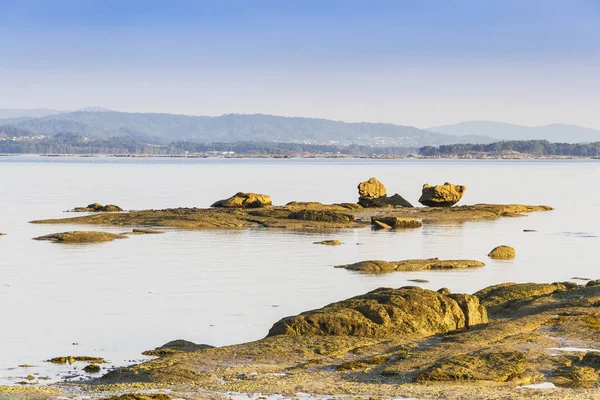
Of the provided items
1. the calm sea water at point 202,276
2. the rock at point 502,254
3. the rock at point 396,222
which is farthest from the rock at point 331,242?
the rock at point 396,222

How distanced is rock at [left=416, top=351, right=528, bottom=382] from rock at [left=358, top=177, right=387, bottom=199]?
43.8 meters

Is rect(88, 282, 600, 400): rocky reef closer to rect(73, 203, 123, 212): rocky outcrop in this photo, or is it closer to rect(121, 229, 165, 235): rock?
rect(121, 229, 165, 235): rock

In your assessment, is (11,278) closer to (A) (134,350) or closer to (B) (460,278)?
(A) (134,350)

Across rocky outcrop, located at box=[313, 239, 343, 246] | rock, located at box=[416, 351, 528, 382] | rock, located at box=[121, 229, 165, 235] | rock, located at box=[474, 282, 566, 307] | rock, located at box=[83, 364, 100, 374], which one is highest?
rock, located at box=[416, 351, 528, 382]

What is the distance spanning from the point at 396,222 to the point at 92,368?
1349 inches

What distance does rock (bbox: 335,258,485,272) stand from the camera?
31.0 metres

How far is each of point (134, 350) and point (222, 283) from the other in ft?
33.0

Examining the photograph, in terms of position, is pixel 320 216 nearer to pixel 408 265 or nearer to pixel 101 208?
pixel 101 208

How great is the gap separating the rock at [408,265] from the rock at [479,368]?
15.4 meters

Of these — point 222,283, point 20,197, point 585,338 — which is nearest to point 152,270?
point 222,283

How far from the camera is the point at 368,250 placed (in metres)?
38.6

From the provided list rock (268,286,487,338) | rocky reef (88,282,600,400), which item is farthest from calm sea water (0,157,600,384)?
rocky reef (88,282,600,400)

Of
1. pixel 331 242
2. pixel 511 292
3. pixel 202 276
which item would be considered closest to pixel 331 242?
pixel 331 242

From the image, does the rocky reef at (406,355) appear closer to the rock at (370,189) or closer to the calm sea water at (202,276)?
the calm sea water at (202,276)
